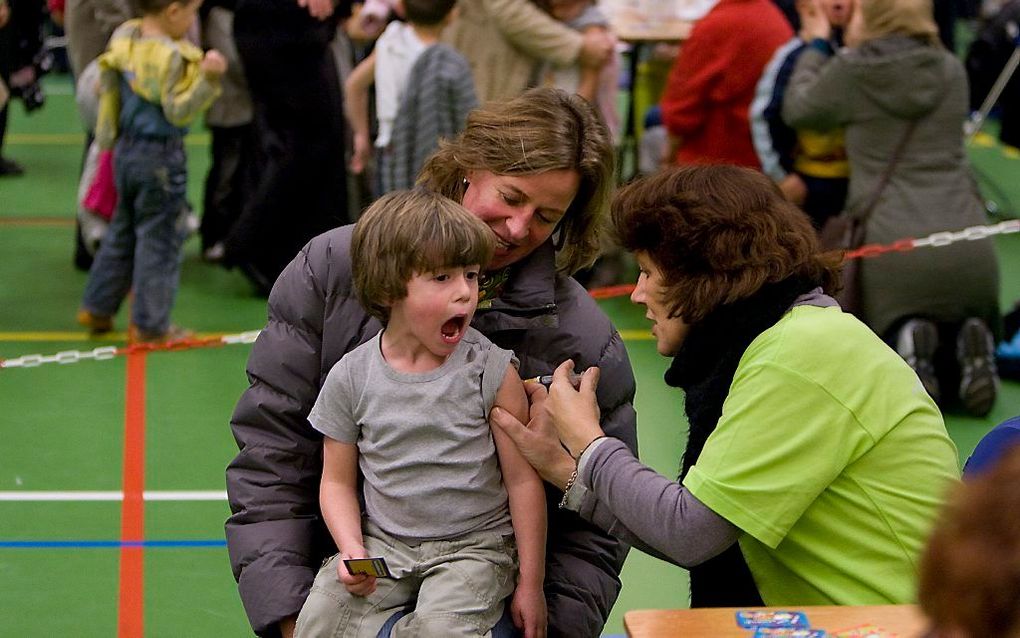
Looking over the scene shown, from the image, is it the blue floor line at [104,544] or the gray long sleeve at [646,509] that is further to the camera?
the blue floor line at [104,544]

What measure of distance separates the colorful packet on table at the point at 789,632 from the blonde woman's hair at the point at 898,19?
4390 millimetres

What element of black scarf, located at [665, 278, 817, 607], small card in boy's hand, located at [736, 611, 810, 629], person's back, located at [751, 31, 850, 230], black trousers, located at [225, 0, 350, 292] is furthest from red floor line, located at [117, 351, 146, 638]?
person's back, located at [751, 31, 850, 230]

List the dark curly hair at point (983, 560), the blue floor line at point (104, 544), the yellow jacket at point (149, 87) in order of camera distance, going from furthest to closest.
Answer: the yellow jacket at point (149, 87)
the blue floor line at point (104, 544)
the dark curly hair at point (983, 560)

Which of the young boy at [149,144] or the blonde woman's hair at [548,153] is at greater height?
the blonde woman's hair at [548,153]

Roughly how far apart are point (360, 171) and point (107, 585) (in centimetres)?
378

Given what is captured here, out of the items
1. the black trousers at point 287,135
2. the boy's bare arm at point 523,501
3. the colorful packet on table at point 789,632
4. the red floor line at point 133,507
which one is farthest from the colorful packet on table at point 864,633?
the black trousers at point 287,135

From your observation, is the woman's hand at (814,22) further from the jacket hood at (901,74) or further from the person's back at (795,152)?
the jacket hood at (901,74)

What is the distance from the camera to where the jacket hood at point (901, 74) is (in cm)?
639

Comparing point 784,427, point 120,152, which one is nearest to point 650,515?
point 784,427

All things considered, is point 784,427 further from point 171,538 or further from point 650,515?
point 171,538

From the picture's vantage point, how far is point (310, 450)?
3.06 meters

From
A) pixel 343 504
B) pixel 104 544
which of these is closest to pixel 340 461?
pixel 343 504

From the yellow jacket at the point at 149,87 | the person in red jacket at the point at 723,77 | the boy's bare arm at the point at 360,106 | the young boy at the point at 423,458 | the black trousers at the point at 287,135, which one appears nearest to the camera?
the young boy at the point at 423,458

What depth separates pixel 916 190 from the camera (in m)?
6.58
